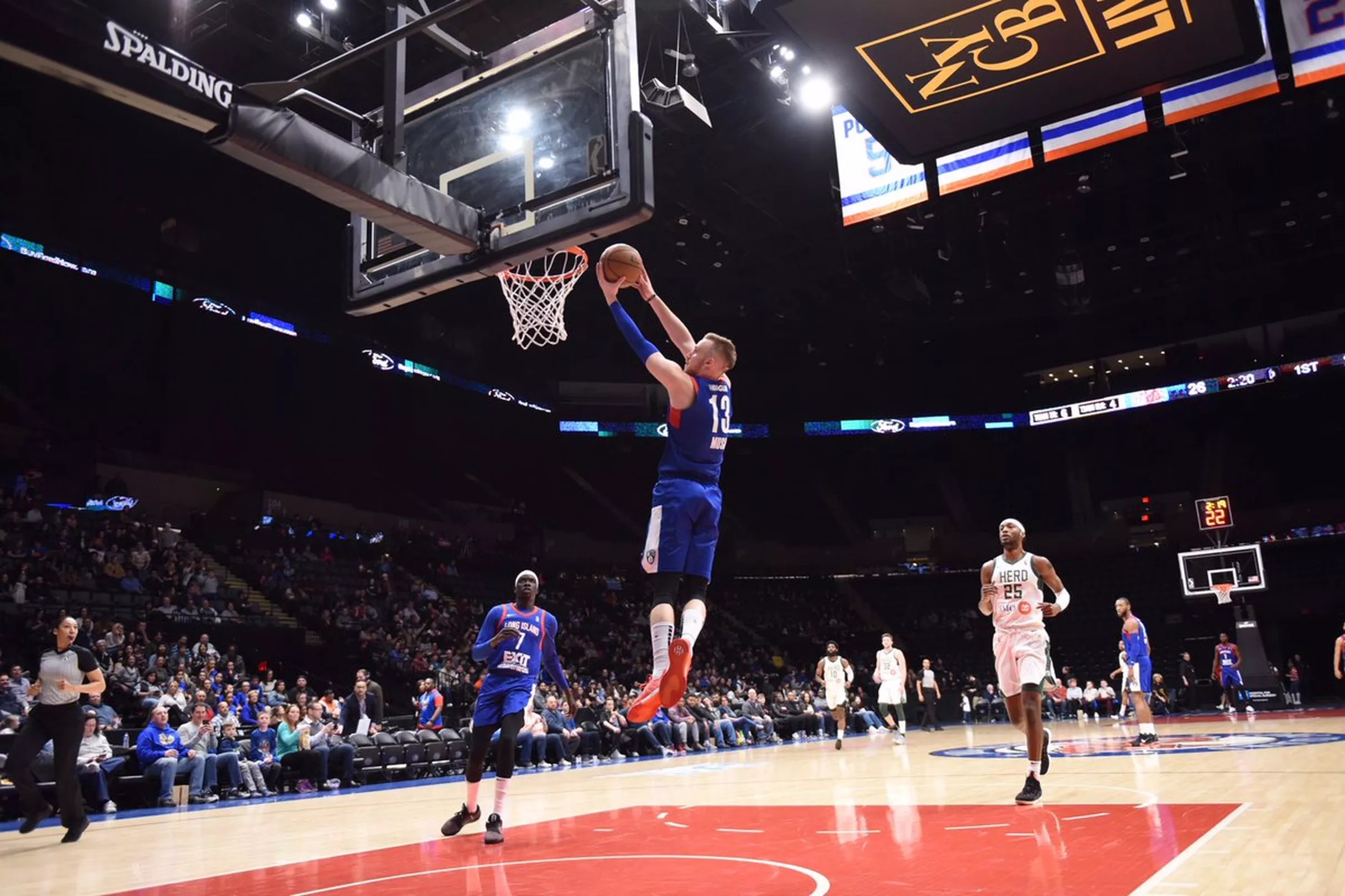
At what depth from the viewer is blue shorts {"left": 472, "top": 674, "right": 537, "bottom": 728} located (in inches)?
313

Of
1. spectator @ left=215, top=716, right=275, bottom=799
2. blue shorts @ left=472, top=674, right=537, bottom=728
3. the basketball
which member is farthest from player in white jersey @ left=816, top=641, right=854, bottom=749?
the basketball

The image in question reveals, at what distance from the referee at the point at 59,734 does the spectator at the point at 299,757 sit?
4780 millimetres

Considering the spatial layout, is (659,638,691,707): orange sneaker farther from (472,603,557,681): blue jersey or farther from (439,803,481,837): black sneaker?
(439,803,481,837): black sneaker

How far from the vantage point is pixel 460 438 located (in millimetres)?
30594

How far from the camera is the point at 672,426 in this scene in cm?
499

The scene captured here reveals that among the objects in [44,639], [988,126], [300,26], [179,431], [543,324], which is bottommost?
[44,639]

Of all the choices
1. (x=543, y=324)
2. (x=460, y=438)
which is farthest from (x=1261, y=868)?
(x=460, y=438)

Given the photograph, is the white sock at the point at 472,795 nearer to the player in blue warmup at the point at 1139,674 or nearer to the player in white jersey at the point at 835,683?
the player in blue warmup at the point at 1139,674

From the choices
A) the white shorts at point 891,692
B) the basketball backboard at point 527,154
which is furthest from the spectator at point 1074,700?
the basketball backboard at point 527,154

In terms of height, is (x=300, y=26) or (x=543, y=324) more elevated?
(x=300, y=26)

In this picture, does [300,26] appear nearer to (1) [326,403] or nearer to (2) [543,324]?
(2) [543,324]

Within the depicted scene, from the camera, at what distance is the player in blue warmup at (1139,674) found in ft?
44.8

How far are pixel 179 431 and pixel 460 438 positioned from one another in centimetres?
872

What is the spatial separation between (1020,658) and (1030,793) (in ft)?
3.53
